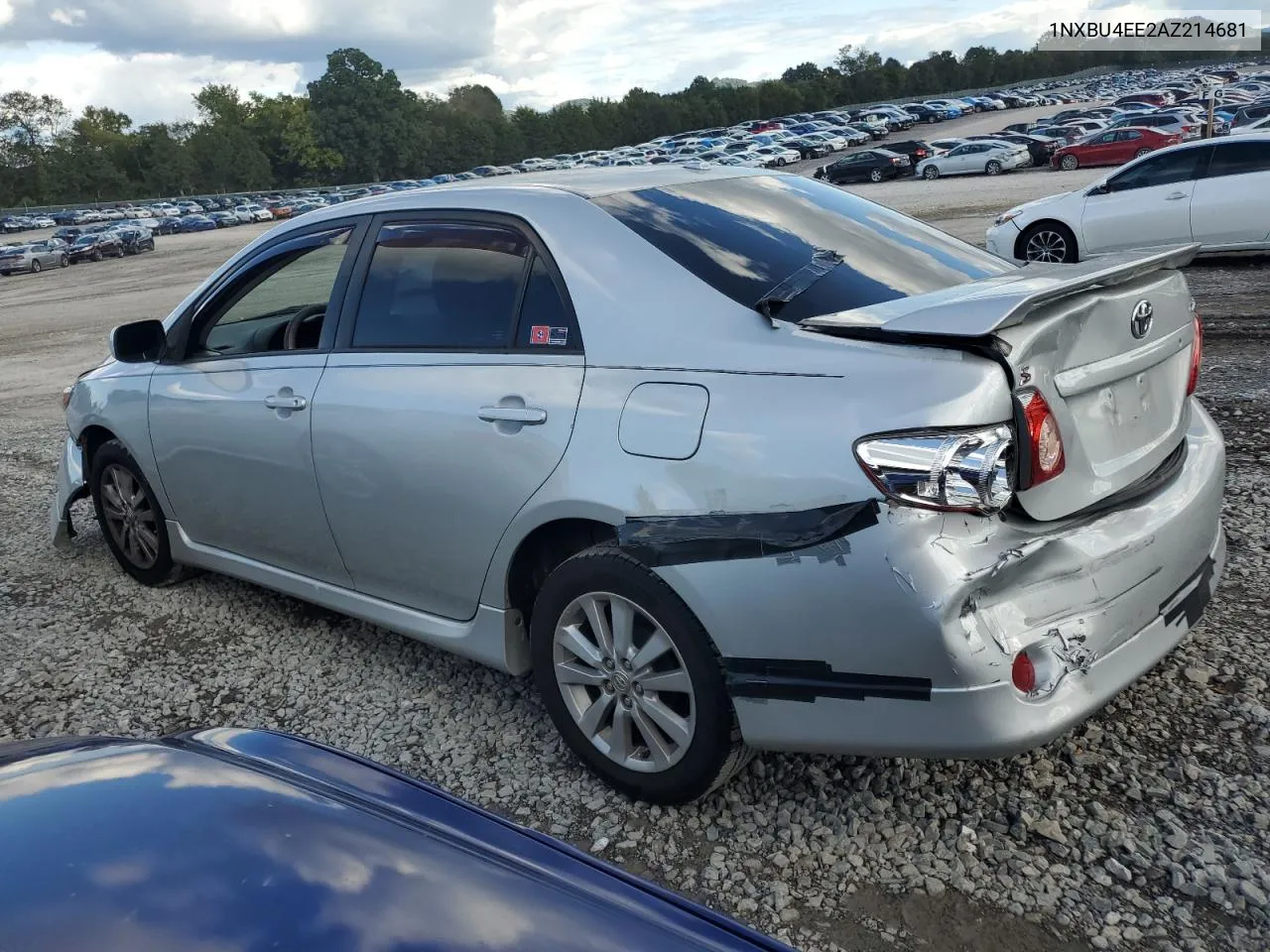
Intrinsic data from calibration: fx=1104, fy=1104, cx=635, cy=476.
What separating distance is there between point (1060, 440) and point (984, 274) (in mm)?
987

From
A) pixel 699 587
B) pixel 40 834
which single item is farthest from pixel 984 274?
pixel 40 834

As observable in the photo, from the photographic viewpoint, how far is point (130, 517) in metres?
5.00

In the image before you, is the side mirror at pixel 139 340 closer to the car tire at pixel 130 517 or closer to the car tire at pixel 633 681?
the car tire at pixel 130 517

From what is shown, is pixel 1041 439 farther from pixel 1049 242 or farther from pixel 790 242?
pixel 1049 242

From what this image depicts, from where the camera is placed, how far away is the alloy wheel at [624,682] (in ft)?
9.46

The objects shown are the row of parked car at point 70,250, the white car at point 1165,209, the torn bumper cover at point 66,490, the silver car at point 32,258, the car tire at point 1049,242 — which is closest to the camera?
the torn bumper cover at point 66,490

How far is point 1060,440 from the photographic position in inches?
102

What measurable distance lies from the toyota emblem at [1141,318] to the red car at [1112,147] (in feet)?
119

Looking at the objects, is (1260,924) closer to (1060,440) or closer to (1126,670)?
(1126,670)

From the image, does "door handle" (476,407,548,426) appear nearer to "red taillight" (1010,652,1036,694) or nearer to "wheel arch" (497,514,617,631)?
"wheel arch" (497,514,617,631)

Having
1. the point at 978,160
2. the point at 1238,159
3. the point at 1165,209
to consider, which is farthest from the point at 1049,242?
the point at 978,160

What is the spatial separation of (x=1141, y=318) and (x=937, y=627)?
112 cm

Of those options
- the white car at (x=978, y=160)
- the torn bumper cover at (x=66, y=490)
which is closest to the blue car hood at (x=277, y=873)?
the torn bumper cover at (x=66, y=490)

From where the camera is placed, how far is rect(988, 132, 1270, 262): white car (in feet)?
36.6
